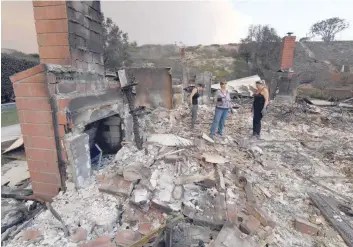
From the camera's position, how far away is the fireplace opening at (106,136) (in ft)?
13.5

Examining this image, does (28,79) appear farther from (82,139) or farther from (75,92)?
(82,139)

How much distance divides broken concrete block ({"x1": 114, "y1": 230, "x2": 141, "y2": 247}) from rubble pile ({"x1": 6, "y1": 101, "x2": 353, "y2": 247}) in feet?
0.03

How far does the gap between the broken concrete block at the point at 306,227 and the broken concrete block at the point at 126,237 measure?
196cm

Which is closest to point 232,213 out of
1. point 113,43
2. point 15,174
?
point 15,174

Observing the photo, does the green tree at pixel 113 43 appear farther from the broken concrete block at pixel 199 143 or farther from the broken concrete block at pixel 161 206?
the broken concrete block at pixel 161 206

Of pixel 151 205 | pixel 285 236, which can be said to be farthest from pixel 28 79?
pixel 285 236

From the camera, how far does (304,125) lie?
284 inches

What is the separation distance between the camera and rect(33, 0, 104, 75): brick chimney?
2557mm

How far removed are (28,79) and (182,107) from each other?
600 cm

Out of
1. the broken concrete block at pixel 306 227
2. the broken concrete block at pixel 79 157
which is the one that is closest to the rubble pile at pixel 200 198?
the broken concrete block at pixel 306 227

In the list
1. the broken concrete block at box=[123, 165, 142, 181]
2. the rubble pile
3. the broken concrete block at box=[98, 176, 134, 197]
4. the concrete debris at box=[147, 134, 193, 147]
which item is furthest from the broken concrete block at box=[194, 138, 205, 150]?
the broken concrete block at box=[98, 176, 134, 197]

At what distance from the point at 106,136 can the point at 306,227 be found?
3.60 meters

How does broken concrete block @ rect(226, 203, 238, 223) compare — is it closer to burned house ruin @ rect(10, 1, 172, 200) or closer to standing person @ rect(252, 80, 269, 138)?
burned house ruin @ rect(10, 1, 172, 200)

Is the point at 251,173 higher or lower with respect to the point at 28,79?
lower
